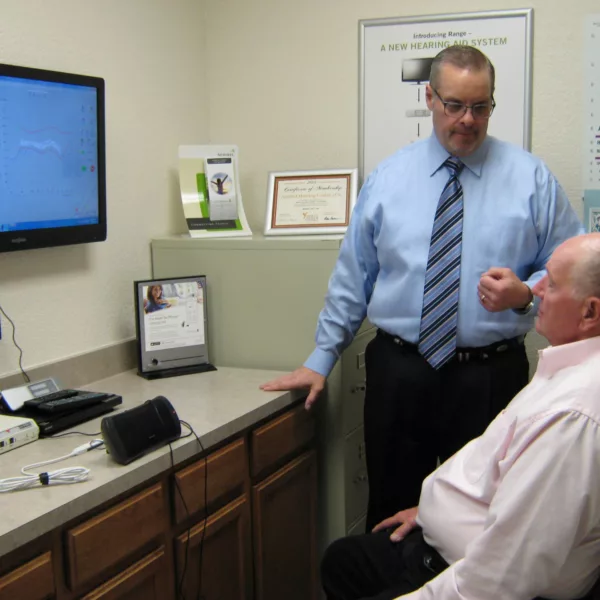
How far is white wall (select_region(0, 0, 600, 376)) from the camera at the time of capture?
221cm

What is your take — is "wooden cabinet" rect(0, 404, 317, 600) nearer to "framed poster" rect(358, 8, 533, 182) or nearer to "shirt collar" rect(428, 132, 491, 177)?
"shirt collar" rect(428, 132, 491, 177)

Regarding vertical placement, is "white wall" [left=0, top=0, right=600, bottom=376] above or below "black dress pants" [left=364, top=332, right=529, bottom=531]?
above

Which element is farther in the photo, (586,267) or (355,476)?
(355,476)

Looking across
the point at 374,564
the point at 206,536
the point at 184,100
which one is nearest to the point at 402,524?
the point at 374,564

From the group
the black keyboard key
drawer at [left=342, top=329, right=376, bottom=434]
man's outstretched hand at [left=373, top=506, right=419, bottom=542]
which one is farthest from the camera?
drawer at [left=342, top=329, right=376, bottom=434]

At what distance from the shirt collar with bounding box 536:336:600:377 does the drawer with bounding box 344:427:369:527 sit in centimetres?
117

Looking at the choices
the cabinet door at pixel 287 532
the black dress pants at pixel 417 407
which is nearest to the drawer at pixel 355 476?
the cabinet door at pixel 287 532

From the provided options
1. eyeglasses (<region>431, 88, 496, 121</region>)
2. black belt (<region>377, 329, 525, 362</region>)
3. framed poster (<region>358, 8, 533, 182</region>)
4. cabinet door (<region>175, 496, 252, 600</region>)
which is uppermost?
framed poster (<region>358, 8, 533, 182</region>)

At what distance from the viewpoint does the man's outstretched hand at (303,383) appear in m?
2.25

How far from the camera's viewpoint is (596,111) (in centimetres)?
259

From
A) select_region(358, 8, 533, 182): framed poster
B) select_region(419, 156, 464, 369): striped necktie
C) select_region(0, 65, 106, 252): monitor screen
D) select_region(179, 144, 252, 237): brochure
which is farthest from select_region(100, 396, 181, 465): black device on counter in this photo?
select_region(358, 8, 533, 182): framed poster

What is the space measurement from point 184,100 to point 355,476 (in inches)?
57.1

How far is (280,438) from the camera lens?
7.38 ft

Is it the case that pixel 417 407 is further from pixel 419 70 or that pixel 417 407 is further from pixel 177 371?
pixel 419 70
